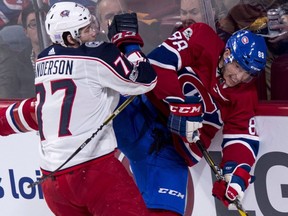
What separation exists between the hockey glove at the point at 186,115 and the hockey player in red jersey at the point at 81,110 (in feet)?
0.55

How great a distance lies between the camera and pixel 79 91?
3328 mm

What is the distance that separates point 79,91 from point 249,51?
0.66m

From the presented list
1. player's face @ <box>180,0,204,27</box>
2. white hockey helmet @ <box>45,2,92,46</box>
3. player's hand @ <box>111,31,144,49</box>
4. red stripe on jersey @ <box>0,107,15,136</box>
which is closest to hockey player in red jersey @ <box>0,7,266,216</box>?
player's hand @ <box>111,31,144,49</box>

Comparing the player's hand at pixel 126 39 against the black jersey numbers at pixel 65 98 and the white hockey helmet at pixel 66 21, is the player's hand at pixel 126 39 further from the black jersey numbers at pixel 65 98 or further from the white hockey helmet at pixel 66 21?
the black jersey numbers at pixel 65 98

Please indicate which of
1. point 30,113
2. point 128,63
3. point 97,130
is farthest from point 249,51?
point 30,113

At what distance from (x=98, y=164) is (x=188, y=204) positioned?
0.70 m

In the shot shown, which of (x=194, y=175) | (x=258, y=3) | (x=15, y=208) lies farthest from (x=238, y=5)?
(x=15, y=208)

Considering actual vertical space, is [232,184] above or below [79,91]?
below

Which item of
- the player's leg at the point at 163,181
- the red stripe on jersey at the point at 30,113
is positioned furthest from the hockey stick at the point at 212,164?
the red stripe on jersey at the point at 30,113

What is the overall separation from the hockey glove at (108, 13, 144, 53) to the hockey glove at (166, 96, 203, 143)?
0.26 metres

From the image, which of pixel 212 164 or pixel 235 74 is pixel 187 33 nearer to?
pixel 235 74

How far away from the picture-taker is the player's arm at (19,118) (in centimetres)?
375

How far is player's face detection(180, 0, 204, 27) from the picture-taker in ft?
12.9

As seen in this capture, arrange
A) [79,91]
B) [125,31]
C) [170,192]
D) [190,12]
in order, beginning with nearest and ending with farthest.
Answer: [79,91] < [125,31] < [170,192] < [190,12]
